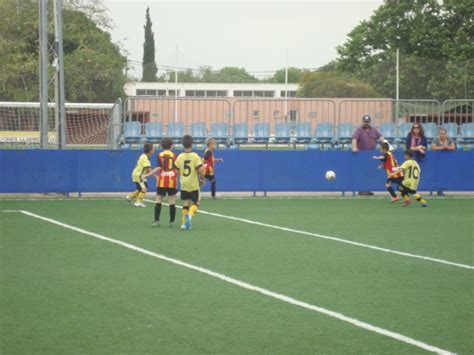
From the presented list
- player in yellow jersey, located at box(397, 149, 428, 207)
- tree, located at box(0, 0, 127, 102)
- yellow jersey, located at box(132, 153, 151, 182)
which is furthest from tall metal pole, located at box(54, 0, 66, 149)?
tree, located at box(0, 0, 127, 102)

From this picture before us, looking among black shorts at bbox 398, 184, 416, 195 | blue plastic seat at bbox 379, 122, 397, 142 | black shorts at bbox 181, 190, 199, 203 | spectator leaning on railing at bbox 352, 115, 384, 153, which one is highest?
blue plastic seat at bbox 379, 122, 397, 142

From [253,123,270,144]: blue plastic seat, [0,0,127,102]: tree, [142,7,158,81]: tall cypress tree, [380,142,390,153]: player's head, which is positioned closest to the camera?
[380,142,390,153]: player's head

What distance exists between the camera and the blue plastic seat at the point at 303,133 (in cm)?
3159

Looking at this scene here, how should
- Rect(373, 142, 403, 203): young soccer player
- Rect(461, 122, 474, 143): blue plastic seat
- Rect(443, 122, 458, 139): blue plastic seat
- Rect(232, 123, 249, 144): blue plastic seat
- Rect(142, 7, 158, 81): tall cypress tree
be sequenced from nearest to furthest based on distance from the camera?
Rect(373, 142, 403, 203): young soccer player < Rect(232, 123, 249, 144): blue plastic seat < Rect(461, 122, 474, 143): blue plastic seat < Rect(443, 122, 458, 139): blue plastic seat < Rect(142, 7, 158, 81): tall cypress tree

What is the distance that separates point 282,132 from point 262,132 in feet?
2.31

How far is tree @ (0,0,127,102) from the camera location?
6000 centimetres

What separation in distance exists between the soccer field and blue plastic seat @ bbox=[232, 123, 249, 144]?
1315cm

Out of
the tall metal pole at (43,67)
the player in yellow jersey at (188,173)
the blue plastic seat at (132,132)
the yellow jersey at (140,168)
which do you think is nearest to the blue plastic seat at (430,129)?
the blue plastic seat at (132,132)

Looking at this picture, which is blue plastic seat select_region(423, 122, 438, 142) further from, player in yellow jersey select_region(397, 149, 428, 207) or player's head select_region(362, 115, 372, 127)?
player in yellow jersey select_region(397, 149, 428, 207)

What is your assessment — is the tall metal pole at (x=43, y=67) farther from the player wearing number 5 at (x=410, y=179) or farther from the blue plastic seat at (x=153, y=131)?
the player wearing number 5 at (x=410, y=179)

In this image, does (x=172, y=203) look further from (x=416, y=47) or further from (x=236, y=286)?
(x=416, y=47)

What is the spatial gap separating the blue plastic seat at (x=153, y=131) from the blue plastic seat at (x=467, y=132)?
10.3 metres

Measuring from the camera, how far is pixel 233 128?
30688mm

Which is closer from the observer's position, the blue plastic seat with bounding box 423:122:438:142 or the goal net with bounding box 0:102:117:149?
the blue plastic seat with bounding box 423:122:438:142
